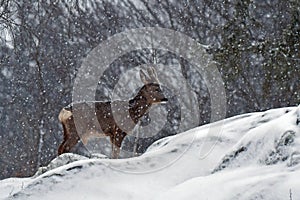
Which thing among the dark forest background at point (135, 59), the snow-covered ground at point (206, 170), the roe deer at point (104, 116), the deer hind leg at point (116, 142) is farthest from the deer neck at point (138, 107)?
the snow-covered ground at point (206, 170)

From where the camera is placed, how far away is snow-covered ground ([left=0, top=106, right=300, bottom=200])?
506cm

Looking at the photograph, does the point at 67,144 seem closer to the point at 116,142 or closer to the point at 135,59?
the point at 116,142

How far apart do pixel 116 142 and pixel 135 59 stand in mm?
12315

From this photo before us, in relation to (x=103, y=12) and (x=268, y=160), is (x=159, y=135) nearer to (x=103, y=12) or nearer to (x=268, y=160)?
(x=103, y=12)

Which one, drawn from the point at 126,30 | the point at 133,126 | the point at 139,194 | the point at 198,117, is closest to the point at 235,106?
the point at 198,117

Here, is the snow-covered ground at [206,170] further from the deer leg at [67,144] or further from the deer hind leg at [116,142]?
the deer leg at [67,144]

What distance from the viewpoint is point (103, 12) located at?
1029 inches

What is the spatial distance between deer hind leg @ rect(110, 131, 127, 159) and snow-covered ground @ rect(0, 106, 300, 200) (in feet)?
17.4

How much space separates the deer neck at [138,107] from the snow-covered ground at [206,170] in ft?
21.5

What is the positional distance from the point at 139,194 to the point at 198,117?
16035 millimetres

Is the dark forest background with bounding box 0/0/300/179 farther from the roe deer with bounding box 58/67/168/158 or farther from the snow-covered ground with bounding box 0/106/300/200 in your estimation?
the snow-covered ground with bounding box 0/106/300/200

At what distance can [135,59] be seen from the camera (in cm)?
2494

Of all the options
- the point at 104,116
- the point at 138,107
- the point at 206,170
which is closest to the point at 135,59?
Result: the point at 138,107

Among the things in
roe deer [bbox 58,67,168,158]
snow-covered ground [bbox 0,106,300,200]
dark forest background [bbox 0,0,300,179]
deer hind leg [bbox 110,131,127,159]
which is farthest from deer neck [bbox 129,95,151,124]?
snow-covered ground [bbox 0,106,300,200]
